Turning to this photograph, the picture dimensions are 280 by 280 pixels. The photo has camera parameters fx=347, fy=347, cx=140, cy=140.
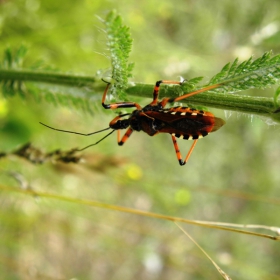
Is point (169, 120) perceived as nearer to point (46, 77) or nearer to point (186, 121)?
point (186, 121)

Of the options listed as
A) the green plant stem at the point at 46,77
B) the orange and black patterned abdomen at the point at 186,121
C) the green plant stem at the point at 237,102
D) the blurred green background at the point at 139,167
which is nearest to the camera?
the green plant stem at the point at 237,102

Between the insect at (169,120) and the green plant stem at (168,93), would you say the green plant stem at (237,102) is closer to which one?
the green plant stem at (168,93)

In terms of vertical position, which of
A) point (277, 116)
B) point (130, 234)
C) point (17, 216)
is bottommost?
point (130, 234)

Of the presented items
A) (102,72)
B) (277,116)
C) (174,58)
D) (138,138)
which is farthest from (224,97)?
(138,138)

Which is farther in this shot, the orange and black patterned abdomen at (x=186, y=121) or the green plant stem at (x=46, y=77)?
the orange and black patterned abdomen at (x=186, y=121)

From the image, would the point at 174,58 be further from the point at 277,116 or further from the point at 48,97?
the point at 277,116

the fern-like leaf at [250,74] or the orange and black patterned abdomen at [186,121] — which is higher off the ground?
the fern-like leaf at [250,74]

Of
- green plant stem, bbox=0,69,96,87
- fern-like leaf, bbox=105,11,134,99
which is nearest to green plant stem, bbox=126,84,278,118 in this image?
fern-like leaf, bbox=105,11,134,99

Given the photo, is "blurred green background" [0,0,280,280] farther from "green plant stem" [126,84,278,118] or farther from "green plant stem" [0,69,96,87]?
"green plant stem" [0,69,96,87]

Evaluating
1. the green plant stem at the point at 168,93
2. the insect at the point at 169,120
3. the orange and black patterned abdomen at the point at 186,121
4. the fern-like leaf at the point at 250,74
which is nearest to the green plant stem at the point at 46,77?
the green plant stem at the point at 168,93
